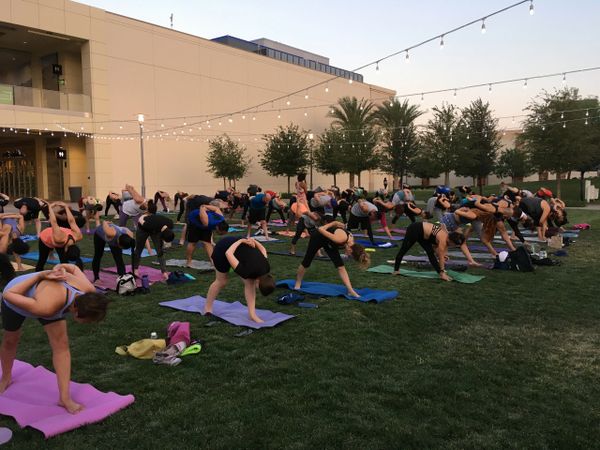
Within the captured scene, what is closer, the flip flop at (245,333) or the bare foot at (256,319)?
the flip flop at (245,333)

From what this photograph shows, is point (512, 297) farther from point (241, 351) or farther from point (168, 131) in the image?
point (168, 131)

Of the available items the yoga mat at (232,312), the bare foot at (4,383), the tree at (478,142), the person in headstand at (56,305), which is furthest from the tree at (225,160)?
the person in headstand at (56,305)

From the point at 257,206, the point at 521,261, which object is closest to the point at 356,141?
the point at 257,206

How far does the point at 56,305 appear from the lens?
3.33 m

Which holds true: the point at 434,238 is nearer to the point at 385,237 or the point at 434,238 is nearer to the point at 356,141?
the point at 385,237

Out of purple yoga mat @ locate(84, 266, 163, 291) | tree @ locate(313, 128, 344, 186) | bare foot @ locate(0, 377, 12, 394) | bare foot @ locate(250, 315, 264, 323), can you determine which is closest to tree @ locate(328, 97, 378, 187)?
tree @ locate(313, 128, 344, 186)

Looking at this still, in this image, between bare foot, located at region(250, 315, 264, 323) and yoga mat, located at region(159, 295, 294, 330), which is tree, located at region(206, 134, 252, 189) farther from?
bare foot, located at region(250, 315, 264, 323)

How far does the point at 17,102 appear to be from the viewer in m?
21.9

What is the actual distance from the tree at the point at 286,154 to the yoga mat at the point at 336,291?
25.1 m

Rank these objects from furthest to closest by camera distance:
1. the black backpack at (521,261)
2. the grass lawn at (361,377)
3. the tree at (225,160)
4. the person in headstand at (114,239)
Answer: the tree at (225,160) → the black backpack at (521,261) → the person in headstand at (114,239) → the grass lawn at (361,377)

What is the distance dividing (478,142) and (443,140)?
2.40 meters

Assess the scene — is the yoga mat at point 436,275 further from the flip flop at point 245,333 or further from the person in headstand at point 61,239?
the person in headstand at point 61,239

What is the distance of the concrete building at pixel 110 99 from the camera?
902 inches

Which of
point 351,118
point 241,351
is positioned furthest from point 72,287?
point 351,118
